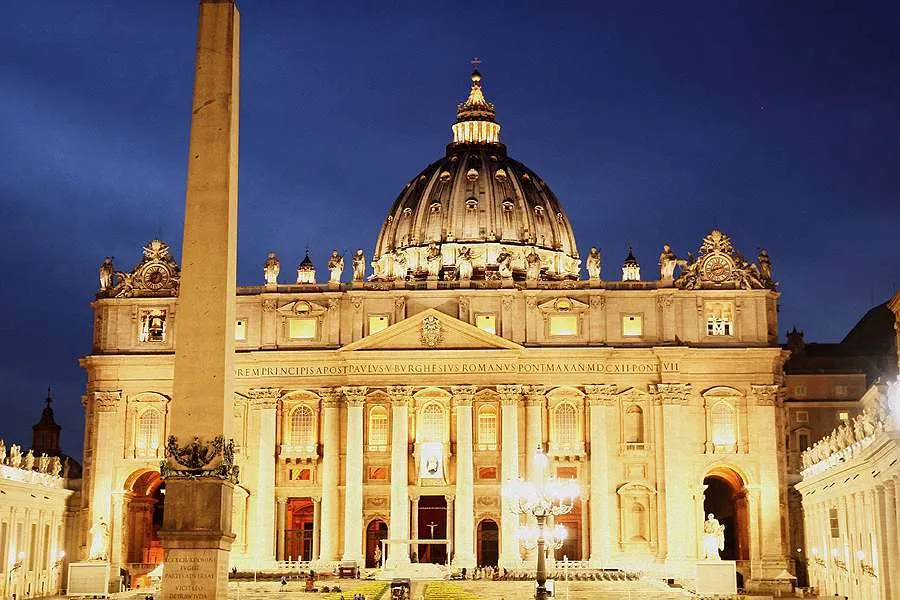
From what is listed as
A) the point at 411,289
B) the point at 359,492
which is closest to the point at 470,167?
Result: the point at 411,289

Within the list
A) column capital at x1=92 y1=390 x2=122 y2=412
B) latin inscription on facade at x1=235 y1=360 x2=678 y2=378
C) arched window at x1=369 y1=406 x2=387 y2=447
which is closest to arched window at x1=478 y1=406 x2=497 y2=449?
latin inscription on facade at x1=235 y1=360 x2=678 y2=378

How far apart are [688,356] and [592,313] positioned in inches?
256

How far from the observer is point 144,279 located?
9662cm

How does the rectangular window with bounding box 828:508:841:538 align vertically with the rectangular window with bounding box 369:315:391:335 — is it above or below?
below

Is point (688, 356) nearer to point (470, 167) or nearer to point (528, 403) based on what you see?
point (528, 403)

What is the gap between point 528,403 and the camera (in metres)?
92.7

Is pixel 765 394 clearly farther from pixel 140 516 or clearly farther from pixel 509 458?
pixel 140 516

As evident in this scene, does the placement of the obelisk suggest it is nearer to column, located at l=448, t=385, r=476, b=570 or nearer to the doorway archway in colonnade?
column, located at l=448, t=385, r=476, b=570

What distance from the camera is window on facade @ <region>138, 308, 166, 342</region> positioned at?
95.7 meters

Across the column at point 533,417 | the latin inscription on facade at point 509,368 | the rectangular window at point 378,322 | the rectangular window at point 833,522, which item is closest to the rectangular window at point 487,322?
the latin inscription on facade at point 509,368

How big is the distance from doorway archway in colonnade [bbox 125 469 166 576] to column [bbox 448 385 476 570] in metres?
18.9

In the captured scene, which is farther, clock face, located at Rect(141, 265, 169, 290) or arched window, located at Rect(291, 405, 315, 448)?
clock face, located at Rect(141, 265, 169, 290)

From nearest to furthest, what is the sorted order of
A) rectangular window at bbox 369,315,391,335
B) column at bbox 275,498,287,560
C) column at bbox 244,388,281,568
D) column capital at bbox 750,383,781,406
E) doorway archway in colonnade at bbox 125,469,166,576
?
column at bbox 244,388,281,568, column capital at bbox 750,383,781,406, column at bbox 275,498,287,560, doorway archway in colonnade at bbox 125,469,166,576, rectangular window at bbox 369,315,391,335

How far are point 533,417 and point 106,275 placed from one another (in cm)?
2888
